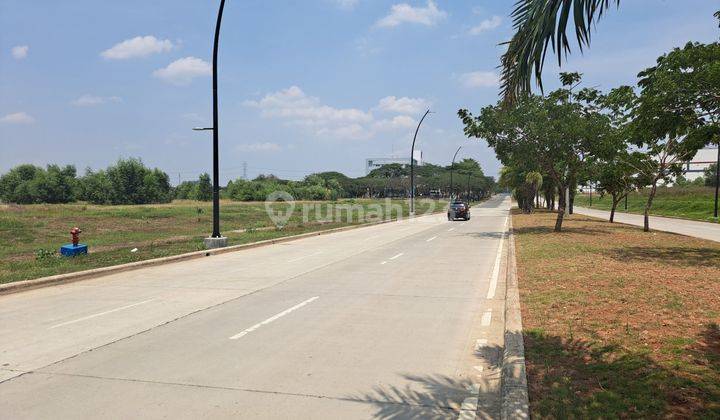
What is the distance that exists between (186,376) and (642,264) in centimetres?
1162

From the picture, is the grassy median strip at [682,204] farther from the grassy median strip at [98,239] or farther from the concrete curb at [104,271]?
the concrete curb at [104,271]

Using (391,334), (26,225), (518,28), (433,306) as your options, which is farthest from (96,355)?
(26,225)

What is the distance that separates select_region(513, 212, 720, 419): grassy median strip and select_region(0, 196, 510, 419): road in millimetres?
597

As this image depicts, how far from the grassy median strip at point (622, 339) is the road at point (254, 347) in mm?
597

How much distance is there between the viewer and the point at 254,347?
237 inches

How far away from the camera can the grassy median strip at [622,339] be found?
4.12 m

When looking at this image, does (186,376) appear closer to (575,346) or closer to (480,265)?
(575,346)

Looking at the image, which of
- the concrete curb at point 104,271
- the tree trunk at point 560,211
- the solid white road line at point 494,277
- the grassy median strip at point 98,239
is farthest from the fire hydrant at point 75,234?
the tree trunk at point 560,211

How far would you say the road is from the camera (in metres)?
4.36

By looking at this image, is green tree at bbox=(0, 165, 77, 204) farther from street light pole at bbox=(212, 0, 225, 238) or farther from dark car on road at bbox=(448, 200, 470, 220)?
street light pole at bbox=(212, 0, 225, 238)

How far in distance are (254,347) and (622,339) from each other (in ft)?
14.6

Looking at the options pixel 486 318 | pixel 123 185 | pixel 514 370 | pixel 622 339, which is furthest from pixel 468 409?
pixel 123 185

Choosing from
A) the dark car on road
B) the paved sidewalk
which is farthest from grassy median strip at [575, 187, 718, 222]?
the dark car on road

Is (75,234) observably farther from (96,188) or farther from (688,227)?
(96,188)
